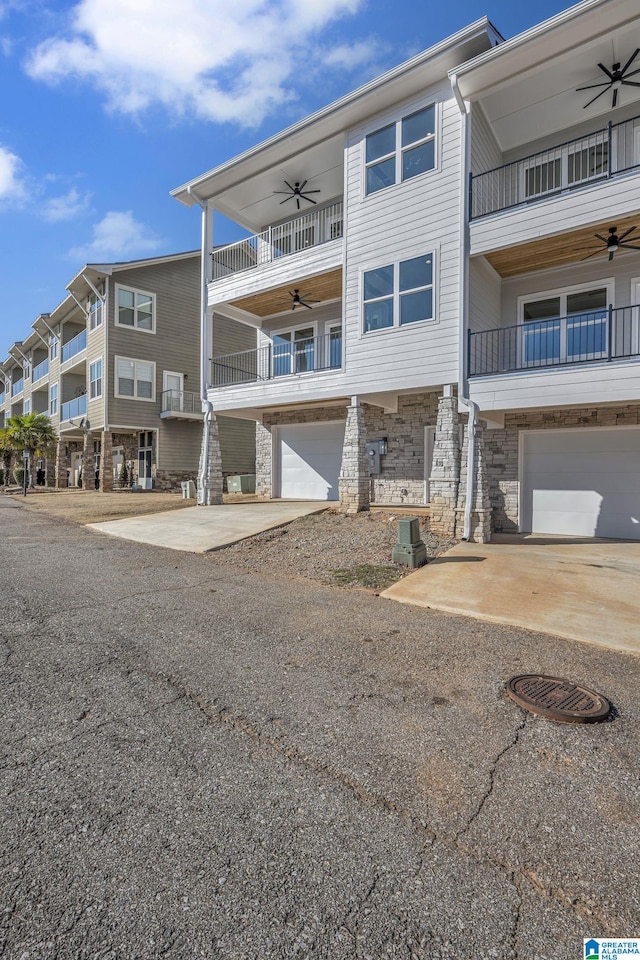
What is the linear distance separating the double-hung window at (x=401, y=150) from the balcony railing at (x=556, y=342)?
4506 mm

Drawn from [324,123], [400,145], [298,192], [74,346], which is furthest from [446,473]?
[74,346]

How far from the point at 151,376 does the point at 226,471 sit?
6.09 meters

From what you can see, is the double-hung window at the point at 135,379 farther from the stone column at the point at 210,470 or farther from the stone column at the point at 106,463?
the stone column at the point at 210,470

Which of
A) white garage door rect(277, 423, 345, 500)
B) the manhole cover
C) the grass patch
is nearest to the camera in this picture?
the manhole cover

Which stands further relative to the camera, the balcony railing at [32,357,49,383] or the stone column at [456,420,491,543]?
the balcony railing at [32,357,49,383]

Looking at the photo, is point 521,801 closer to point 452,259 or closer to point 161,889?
point 161,889

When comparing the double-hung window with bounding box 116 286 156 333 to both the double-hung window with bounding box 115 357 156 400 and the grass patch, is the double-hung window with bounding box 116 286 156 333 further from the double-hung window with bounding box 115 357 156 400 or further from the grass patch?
the grass patch

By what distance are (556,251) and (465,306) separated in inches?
97.9

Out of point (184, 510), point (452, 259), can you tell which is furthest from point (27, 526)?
point (452, 259)

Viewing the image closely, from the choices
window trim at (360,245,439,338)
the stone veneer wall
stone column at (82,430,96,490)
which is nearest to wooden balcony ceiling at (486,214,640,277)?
window trim at (360,245,439,338)

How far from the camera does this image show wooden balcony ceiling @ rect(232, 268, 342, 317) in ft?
45.5

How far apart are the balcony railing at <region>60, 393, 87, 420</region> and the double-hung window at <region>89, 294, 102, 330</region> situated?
3.80 m

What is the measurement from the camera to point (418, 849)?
2123 mm

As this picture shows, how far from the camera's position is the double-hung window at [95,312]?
23.7m
